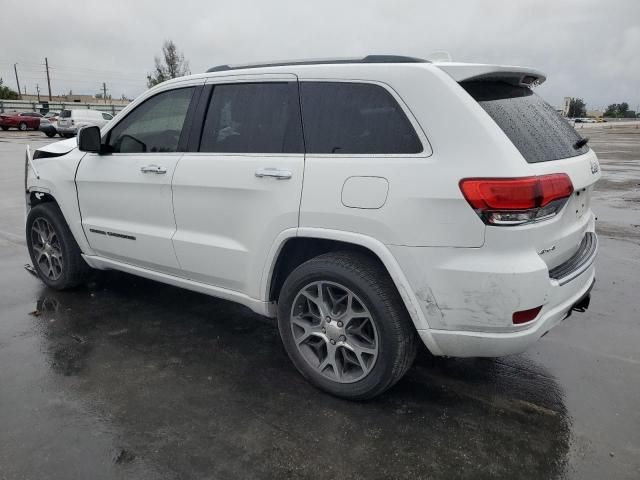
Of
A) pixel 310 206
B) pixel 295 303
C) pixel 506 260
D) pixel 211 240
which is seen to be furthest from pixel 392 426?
pixel 211 240

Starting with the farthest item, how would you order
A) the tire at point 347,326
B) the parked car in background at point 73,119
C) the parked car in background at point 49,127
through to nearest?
the parked car in background at point 49,127 < the parked car in background at point 73,119 < the tire at point 347,326

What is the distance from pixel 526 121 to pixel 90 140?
10.2 ft

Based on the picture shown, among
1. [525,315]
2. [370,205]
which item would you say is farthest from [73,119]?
[525,315]

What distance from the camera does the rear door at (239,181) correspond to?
3.04 metres

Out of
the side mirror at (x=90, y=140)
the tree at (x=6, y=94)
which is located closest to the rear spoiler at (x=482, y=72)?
the side mirror at (x=90, y=140)

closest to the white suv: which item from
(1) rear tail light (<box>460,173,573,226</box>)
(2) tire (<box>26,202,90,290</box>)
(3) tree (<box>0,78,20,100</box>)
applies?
(1) rear tail light (<box>460,173,573,226</box>)

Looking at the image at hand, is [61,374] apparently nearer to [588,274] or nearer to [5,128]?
[588,274]

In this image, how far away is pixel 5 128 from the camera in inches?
1348

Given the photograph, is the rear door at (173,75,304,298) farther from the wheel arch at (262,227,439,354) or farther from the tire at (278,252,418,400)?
the tire at (278,252,418,400)

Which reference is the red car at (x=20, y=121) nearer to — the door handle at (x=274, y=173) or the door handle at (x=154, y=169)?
the door handle at (x=154, y=169)

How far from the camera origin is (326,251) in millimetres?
3145

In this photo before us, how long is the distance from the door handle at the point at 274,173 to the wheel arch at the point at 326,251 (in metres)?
0.32

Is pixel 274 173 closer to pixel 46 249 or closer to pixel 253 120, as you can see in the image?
pixel 253 120

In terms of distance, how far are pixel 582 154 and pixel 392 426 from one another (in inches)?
75.0
